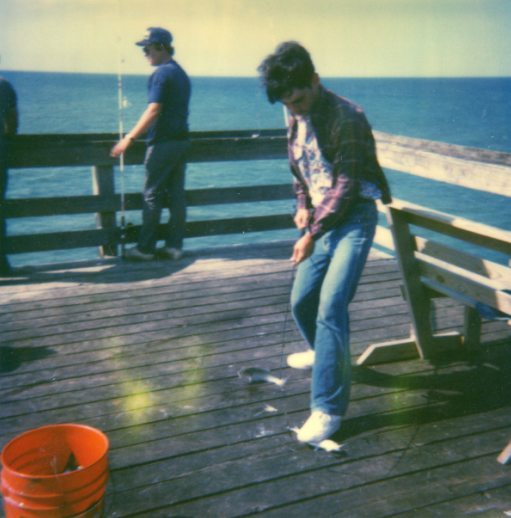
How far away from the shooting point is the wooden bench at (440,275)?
99.3 inches

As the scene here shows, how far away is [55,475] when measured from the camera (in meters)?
1.74

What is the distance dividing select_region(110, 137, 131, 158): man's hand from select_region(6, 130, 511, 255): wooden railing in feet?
0.29

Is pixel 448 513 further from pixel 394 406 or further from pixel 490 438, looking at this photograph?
pixel 394 406

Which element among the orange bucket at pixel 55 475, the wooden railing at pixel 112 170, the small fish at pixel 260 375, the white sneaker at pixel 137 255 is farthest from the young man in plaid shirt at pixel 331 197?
the white sneaker at pixel 137 255

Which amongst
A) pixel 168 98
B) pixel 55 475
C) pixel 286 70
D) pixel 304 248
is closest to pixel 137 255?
pixel 168 98

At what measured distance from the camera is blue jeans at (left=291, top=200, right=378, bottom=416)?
2.43 metres

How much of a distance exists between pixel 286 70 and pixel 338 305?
0.96 meters

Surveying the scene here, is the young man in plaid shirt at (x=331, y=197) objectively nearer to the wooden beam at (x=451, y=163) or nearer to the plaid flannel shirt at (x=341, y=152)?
the plaid flannel shirt at (x=341, y=152)

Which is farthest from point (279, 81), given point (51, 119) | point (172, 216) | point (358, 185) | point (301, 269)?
point (51, 119)

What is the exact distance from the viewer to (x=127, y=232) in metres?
5.08

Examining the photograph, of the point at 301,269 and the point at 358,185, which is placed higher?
the point at 358,185

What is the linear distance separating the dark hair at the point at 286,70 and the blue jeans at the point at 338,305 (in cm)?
56

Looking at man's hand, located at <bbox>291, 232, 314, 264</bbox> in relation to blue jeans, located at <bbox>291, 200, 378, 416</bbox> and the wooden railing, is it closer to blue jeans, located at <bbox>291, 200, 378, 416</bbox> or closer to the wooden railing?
blue jeans, located at <bbox>291, 200, 378, 416</bbox>

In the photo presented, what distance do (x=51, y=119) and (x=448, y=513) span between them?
6020 centimetres
